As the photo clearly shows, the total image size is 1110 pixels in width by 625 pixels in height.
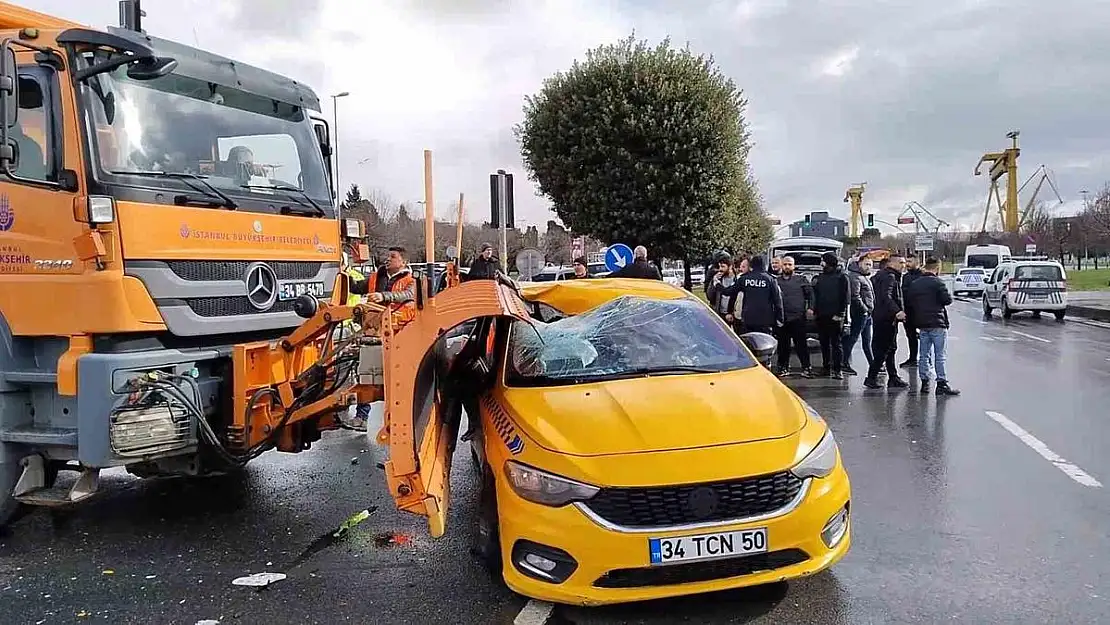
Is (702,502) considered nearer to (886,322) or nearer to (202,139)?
(202,139)

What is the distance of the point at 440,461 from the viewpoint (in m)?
4.68

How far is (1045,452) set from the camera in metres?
7.21

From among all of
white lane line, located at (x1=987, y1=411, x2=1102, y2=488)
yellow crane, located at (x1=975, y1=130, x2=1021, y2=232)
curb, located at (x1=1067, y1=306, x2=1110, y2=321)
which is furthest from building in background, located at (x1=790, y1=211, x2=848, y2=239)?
white lane line, located at (x1=987, y1=411, x2=1102, y2=488)

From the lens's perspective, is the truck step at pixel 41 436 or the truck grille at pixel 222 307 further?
the truck grille at pixel 222 307

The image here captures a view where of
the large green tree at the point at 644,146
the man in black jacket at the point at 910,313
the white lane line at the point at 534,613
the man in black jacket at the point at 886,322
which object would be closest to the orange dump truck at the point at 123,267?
the white lane line at the point at 534,613

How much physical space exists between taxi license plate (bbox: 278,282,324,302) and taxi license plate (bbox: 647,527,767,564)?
135 inches

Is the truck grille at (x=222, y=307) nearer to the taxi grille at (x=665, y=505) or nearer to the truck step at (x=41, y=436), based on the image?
the truck step at (x=41, y=436)

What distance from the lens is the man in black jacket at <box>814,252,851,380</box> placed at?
36.9 feet

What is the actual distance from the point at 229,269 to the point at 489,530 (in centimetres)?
254

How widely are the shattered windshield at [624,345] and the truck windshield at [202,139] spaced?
220 cm

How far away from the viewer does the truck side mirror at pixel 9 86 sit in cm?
464

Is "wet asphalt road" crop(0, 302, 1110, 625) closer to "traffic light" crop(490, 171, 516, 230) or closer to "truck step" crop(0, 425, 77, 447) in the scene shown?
"truck step" crop(0, 425, 77, 447)

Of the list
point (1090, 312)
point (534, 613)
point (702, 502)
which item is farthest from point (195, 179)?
point (1090, 312)

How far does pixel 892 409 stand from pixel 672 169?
10820 millimetres
